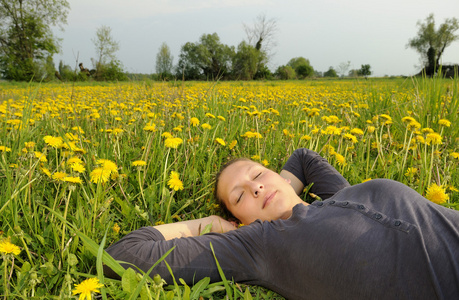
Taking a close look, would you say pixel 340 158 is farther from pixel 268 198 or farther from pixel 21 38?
pixel 21 38

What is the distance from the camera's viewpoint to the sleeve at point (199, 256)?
1.35 meters

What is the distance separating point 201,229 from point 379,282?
866 millimetres

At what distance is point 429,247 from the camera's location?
122 centimetres

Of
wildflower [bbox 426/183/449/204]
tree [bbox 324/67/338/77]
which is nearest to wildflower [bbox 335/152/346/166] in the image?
wildflower [bbox 426/183/449/204]

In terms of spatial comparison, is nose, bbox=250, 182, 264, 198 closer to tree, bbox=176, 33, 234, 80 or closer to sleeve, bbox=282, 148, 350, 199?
sleeve, bbox=282, 148, 350, 199

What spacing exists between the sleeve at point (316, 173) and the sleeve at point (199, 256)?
2.93ft

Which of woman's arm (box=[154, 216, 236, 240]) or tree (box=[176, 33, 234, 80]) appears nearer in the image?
woman's arm (box=[154, 216, 236, 240])

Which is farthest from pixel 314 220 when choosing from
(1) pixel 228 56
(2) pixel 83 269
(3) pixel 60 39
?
(1) pixel 228 56

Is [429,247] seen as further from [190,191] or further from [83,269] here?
[190,191]

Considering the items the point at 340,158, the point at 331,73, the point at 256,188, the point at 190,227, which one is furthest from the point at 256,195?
the point at 331,73

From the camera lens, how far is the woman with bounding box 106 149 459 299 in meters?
1.17

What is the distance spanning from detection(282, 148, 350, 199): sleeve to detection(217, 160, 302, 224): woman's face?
18.0 inches

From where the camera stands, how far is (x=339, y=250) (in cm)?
126

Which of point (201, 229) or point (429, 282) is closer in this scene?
point (429, 282)
